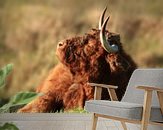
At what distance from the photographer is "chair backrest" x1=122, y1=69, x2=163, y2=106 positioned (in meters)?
3.51

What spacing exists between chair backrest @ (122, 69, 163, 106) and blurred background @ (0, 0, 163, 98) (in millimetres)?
1717

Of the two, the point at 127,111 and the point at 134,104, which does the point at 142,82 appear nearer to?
the point at 134,104

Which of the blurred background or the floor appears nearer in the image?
the floor

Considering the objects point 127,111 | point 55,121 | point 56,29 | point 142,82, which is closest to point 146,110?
point 127,111

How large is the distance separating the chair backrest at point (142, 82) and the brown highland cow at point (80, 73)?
1.52 m

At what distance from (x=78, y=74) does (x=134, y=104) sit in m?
2.45

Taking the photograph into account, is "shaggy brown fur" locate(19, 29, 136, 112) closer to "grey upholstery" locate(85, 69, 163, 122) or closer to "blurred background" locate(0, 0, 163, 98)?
"blurred background" locate(0, 0, 163, 98)

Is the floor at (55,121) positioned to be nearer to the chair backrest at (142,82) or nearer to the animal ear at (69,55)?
the animal ear at (69,55)

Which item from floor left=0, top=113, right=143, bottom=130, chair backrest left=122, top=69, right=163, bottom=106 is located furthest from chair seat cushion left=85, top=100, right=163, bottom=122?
floor left=0, top=113, right=143, bottom=130

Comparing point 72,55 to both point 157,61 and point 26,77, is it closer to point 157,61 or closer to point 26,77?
point 26,77

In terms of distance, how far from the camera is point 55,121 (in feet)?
15.7

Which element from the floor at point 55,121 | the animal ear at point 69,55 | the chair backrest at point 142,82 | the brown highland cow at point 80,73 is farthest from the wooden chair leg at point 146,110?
the animal ear at point 69,55

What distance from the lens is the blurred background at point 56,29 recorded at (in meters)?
5.37

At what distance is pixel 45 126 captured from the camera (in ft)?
14.8
